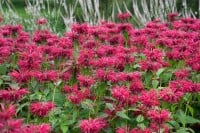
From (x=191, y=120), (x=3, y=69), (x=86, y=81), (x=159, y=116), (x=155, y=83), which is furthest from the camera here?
(x=3, y=69)

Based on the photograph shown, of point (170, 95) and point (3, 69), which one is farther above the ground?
point (3, 69)

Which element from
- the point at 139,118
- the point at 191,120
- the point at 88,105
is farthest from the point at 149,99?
the point at 191,120

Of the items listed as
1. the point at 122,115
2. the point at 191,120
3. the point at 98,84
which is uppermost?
the point at 98,84

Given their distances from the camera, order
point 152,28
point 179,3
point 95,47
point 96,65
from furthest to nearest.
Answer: point 179,3 → point 152,28 → point 95,47 → point 96,65

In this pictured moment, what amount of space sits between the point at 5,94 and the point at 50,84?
41cm

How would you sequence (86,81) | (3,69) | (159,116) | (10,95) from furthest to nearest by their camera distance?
(3,69) → (86,81) → (10,95) → (159,116)

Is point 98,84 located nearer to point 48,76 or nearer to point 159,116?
point 48,76

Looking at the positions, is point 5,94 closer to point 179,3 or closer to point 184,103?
point 184,103

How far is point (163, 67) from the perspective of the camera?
2666 millimetres

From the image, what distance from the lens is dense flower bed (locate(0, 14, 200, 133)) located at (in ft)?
6.71

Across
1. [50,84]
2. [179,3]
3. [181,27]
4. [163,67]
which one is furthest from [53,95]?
[179,3]

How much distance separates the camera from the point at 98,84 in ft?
7.61

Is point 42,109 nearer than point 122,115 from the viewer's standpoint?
Yes

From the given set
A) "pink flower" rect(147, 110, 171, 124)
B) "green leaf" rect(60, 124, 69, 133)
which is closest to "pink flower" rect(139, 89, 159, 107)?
"pink flower" rect(147, 110, 171, 124)
